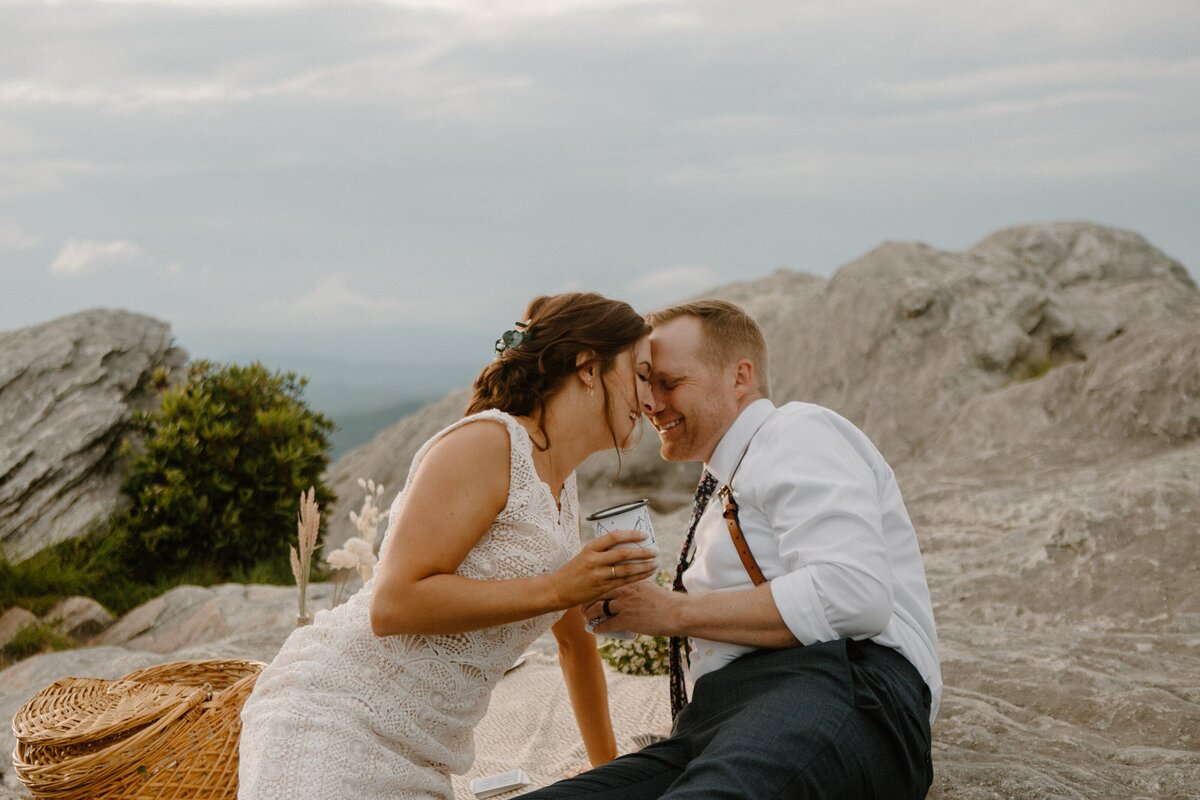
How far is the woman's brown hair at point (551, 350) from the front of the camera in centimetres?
377

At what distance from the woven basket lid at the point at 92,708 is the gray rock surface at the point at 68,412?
6.62m

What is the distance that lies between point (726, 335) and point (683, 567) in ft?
3.02

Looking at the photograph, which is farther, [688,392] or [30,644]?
[30,644]

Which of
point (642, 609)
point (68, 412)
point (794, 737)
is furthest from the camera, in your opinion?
point (68, 412)

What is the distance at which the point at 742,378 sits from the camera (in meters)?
4.27

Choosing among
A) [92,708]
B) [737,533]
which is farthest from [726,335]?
[92,708]

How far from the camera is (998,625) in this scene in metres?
6.93

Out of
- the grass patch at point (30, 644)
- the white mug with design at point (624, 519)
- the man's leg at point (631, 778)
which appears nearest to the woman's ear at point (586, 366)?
the white mug with design at point (624, 519)

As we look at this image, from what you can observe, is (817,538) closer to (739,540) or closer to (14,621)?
(739,540)

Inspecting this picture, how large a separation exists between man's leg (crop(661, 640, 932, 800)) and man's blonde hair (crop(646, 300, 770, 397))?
1182 millimetres

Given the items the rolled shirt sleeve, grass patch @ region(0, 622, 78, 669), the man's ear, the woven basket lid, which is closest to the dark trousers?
the rolled shirt sleeve

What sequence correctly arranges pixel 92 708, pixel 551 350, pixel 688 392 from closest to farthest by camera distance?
pixel 551 350 < pixel 92 708 < pixel 688 392

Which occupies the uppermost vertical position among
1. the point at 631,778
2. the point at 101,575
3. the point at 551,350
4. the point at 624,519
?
the point at 551,350

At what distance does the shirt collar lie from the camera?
4.11 meters
